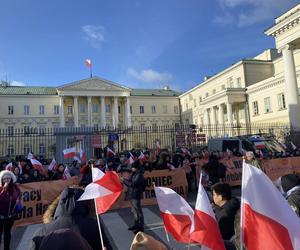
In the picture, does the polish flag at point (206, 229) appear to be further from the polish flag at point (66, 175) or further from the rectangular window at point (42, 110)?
the rectangular window at point (42, 110)

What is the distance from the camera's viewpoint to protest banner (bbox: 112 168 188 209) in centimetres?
1117

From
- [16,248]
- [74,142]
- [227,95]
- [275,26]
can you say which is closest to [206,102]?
[227,95]

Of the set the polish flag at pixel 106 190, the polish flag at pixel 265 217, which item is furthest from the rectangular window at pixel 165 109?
the polish flag at pixel 265 217

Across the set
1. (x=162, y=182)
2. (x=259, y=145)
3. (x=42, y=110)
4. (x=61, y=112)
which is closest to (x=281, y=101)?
(x=259, y=145)

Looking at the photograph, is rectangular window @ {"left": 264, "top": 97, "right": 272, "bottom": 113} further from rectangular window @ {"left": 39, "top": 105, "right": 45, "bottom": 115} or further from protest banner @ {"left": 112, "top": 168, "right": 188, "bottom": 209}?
rectangular window @ {"left": 39, "top": 105, "right": 45, "bottom": 115}

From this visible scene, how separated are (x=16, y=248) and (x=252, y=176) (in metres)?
6.22

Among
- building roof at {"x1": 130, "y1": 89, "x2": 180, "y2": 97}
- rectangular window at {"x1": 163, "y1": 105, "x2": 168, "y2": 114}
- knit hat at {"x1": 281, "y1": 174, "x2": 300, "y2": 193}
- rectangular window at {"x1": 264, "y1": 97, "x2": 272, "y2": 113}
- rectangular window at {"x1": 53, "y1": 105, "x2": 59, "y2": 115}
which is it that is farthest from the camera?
building roof at {"x1": 130, "y1": 89, "x2": 180, "y2": 97}

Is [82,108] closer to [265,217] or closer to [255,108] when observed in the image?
[255,108]

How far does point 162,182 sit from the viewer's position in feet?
38.6

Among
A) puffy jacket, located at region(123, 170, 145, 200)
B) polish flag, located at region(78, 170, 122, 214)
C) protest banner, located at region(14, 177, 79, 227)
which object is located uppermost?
polish flag, located at region(78, 170, 122, 214)

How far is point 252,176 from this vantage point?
8.96 ft

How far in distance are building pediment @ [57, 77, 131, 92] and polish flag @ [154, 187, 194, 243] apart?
239ft

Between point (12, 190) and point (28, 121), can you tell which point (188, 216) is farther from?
point (28, 121)

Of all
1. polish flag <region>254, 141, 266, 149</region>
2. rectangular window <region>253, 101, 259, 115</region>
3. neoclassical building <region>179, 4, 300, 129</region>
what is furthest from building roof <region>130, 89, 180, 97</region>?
polish flag <region>254, 141, 266, 149</region>
